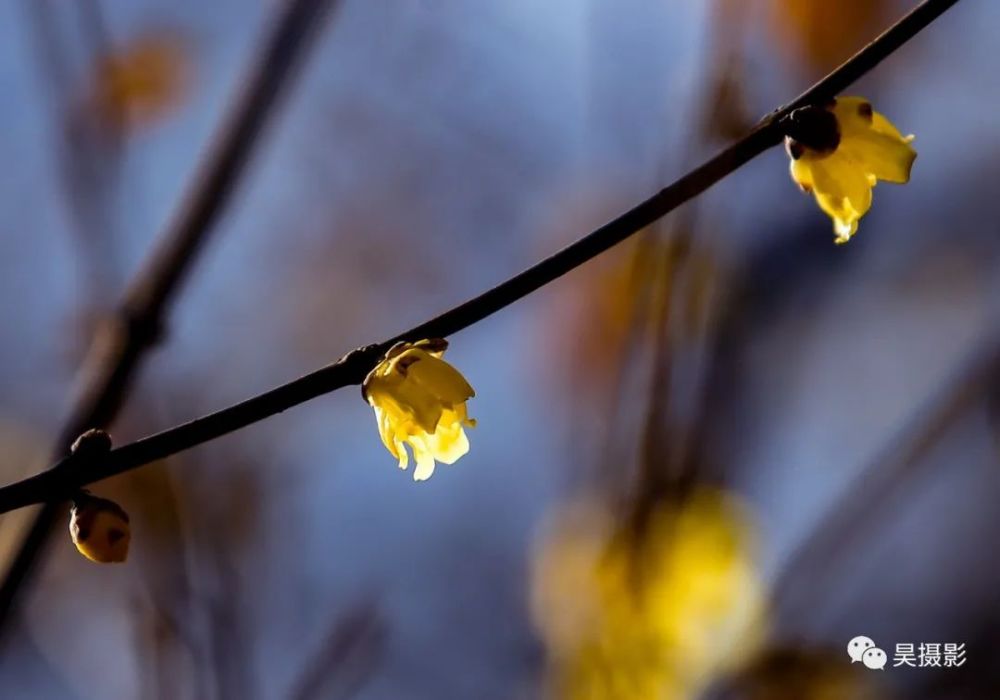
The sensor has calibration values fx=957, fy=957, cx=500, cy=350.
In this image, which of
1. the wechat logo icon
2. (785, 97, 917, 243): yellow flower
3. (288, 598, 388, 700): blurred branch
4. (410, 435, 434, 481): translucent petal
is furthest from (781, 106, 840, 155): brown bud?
the wechat logo icon

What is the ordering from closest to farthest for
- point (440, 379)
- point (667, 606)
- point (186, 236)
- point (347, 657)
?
point (440, 379)
point (186, 236)
point (347, 657)
point (667, 606)

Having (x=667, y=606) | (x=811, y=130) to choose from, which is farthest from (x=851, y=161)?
(x=667, y=606)

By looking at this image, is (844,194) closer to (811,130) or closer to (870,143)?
(870,143)

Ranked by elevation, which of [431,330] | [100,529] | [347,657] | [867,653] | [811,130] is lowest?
[100,529]

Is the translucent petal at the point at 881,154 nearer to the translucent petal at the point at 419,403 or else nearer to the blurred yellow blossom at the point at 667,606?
the translucent petal at the point at 419,403

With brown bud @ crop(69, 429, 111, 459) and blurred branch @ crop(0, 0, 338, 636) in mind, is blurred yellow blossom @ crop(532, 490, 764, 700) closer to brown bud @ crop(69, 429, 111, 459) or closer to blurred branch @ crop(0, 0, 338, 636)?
blurred branch @ crop(0, 0, 338, 636)

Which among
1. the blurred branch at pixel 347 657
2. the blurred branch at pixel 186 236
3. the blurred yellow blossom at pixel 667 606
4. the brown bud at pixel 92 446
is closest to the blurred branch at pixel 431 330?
the brown bud at pixel 92 446

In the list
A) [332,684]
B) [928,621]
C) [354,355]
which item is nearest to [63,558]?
[332,684]
